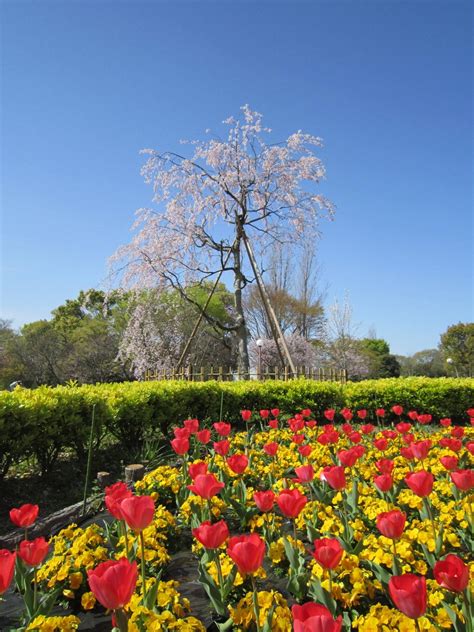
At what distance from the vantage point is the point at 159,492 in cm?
352

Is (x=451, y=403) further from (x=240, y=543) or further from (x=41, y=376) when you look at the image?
(x=41, y=376)

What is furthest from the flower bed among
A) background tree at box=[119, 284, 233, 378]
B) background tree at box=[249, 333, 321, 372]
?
background tree at box=[249, 333, 321, 372]

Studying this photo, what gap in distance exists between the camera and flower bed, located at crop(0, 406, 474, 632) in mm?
1430

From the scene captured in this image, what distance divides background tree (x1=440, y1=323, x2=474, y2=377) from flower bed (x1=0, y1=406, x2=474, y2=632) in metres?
35.8

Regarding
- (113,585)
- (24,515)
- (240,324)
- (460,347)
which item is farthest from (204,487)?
(460,347)

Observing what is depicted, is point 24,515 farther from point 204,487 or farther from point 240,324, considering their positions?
point 240,324

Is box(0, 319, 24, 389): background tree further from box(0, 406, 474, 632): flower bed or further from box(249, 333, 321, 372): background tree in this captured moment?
box(0, 406, 474, 632): flower bed

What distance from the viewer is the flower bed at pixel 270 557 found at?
1.43 metres

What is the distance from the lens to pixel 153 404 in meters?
6.66

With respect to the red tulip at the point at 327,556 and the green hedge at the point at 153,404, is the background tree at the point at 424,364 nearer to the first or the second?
the green hedge at the point at 153,404

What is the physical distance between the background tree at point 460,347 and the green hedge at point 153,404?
90.1ft

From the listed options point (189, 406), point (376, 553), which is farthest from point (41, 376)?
point (376, 553)

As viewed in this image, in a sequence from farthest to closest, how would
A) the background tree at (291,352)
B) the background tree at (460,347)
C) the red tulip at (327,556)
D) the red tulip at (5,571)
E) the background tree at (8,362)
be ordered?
1. the background tree at (460,347)
2. the background tree at (291,352)
3. the background tree at (8,362)
4. the red tulip at (327,556)
5. the red tulip at (5,571)

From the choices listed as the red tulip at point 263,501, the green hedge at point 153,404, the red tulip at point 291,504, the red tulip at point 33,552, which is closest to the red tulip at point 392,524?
the red tulip at point 291,504
